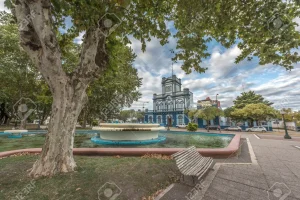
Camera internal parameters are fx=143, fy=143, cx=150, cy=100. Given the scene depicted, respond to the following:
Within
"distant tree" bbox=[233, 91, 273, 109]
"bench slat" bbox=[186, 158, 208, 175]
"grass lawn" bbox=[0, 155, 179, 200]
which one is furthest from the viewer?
"distant tree" bbox=[233, 91, 273, 109]

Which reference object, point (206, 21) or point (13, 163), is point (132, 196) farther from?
point (206, 21)

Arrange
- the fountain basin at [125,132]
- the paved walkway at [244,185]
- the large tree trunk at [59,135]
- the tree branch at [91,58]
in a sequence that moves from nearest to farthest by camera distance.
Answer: the paved walkway at [244,185]
the large tree trunk at [59,135]
the tree branch at [91,58]
the fountain basin at [125,132]

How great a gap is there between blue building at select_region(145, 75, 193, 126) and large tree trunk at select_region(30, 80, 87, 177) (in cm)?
4091

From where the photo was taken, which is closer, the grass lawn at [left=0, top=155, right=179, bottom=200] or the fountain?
the grass lawn at [left=0, top=155, right=179, bottom=200]

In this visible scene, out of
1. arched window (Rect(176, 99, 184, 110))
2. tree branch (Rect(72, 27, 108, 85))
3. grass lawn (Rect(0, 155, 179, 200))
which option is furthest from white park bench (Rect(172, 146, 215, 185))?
arched window (Rect(176, 99, 184, 110))

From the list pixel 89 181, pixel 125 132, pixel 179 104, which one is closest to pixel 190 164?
pixel 89 181

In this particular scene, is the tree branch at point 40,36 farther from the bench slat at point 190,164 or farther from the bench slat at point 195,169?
the bench slat at point 195,169

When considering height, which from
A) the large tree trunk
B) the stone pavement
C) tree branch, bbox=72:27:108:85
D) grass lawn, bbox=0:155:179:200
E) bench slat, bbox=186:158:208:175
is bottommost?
the stone pavement

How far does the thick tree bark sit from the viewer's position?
133 inches

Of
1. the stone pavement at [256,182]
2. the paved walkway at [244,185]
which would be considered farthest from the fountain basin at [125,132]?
the stone pavement at [256,182]

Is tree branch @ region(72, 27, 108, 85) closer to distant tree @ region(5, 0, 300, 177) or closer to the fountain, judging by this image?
distant tree @ region(5, 0, 300, 177)

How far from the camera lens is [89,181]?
3.34m

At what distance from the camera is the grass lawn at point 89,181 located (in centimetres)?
285

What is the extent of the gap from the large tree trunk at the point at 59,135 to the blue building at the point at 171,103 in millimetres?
40905
